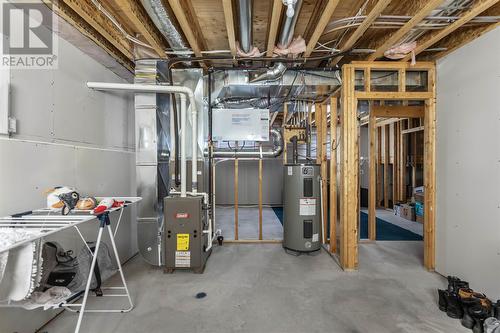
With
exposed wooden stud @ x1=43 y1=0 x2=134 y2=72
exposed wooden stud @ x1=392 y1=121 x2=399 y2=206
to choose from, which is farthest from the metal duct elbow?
exposed wooden stud @ x1=392 y1=121 x2=399 y2=206

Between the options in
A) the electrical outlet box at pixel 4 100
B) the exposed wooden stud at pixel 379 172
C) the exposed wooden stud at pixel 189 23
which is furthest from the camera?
the exposed wooden stud at pixel 379 172

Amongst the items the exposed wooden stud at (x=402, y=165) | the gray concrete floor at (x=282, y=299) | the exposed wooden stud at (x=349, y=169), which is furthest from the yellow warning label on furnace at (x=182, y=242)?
the exposed wooden stud at (x=402, y=165)

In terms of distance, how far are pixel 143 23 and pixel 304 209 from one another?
2765mm

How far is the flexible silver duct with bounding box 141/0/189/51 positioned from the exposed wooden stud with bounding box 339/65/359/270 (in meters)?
1.87

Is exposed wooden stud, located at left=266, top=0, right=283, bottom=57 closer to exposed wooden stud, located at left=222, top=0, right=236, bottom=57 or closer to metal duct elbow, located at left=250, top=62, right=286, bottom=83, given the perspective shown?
metal duct elbow, located at left=250, top=62, right=286, bottom=83

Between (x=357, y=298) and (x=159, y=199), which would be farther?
(x=159, y=199)

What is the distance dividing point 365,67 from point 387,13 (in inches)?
23.2

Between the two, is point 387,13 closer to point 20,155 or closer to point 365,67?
point 365,67

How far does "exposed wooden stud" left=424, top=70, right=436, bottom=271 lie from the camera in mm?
2660

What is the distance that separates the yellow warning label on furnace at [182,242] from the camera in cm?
256

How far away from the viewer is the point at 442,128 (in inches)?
101

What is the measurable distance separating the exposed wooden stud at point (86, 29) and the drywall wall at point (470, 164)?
363 centimetres

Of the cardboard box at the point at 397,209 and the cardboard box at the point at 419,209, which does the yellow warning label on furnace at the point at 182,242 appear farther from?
the cardboard box at the point at 397,209

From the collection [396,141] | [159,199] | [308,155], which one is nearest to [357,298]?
[308,155]
